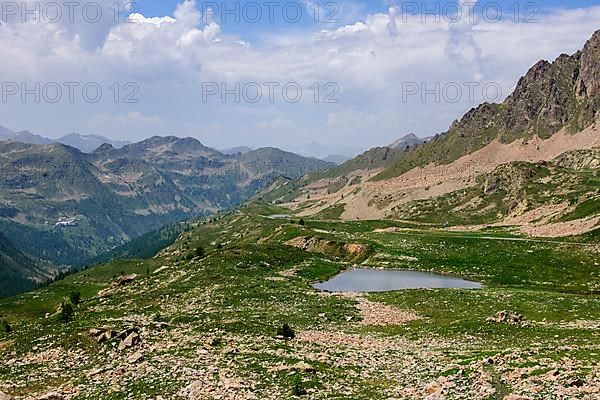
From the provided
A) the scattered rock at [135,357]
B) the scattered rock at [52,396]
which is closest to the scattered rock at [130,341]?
the scattered rock at [135,357]

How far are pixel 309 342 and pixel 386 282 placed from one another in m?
47.5

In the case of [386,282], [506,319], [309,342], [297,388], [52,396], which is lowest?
[386,282]

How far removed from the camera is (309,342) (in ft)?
134

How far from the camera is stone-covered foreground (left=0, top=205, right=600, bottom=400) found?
28094 millimetres

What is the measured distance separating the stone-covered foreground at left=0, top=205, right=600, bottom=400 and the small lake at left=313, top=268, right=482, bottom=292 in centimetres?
520

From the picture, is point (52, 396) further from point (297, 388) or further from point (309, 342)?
point (309, 342)

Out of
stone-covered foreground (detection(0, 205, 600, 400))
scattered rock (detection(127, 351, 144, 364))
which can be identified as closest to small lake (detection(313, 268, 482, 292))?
stone-covered foreground (detection(0, 205, 600, 400))

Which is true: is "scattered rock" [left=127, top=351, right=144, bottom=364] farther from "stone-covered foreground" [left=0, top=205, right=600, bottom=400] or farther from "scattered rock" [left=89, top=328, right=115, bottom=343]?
"scattered rock" [left=89, top=328, right=115, bottom=343]

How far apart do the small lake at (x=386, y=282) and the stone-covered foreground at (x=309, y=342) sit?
17.1 feet

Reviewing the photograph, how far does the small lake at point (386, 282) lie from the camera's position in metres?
80.5

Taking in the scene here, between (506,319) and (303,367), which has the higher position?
(303,367)

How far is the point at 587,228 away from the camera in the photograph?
11744 centimetres

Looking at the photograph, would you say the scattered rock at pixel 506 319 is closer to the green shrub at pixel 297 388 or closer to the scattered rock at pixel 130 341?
the green shrub at pixel 297 388

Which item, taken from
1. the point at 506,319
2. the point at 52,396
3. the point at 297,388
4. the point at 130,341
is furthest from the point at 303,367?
the point at 506,319
